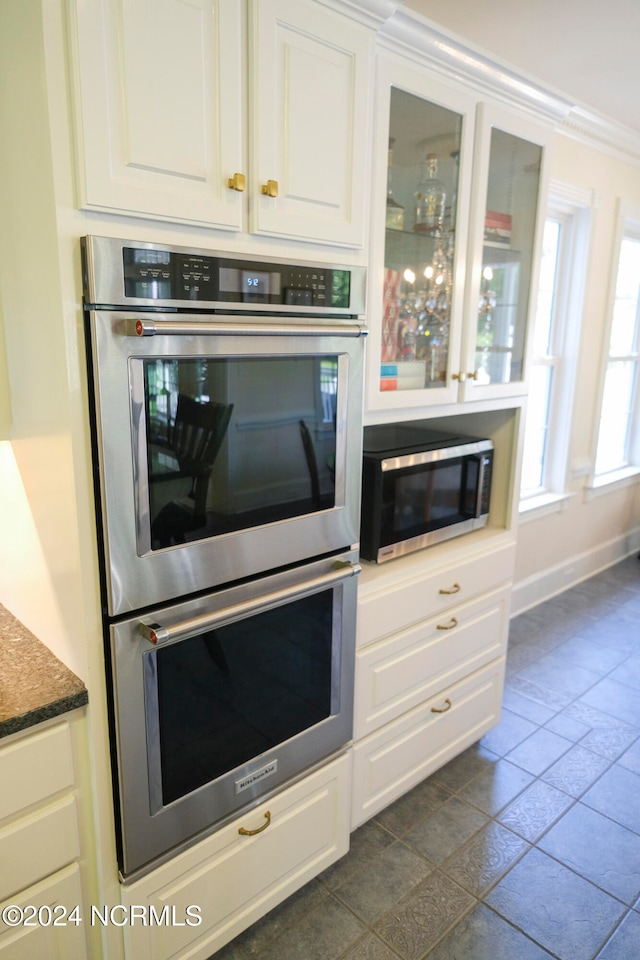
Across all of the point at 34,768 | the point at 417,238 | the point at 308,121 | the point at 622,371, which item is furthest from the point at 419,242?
the point at 622,371

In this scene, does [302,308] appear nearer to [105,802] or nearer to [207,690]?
Answer: [207,690]

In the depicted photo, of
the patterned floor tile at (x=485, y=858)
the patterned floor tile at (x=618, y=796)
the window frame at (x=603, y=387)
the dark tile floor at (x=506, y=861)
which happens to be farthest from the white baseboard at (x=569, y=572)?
the patterned floor tile at (x=485, y=858)

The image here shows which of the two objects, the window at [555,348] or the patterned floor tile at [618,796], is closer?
the patterned floor tile at [618,796]

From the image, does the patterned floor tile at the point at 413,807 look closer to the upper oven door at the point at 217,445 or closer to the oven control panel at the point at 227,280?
the upper oven door at the point at 217,445

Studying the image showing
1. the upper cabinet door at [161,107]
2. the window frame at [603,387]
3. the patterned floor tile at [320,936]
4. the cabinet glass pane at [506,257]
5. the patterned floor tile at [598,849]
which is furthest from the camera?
the window frame at [603,387]

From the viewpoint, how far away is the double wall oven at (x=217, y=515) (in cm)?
109

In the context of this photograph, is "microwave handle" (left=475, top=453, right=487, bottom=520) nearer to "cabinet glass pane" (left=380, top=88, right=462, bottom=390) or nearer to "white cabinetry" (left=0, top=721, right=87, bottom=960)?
"cabinet glass pane" (left=380, top=88, right=462, bottom=390)

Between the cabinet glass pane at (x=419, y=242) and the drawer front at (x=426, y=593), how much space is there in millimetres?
579

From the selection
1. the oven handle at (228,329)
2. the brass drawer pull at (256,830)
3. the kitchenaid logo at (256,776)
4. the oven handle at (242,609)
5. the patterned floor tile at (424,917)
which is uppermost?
the oven handle at (228,329)

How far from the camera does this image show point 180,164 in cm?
109

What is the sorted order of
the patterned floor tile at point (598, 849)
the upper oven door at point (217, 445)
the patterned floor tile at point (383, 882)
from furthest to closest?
the patterned floor tile at point (598, 849)
the patterned floor tile at point (383, 882)
the upper oven door at point (217, 445)

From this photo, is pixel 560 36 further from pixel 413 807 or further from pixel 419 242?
pixel 413 807

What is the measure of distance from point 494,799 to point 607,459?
287 centimetres

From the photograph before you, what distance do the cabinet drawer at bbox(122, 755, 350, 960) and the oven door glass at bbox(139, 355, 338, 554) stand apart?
74cm
